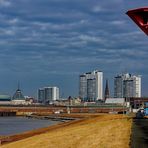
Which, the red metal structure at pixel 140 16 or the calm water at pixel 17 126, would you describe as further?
the calm water at pixel 17 126

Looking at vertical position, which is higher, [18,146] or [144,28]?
[144,28]

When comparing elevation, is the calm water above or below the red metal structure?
below

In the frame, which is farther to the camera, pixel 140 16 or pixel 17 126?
pixel 17 126

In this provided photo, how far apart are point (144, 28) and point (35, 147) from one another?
42.8 ft

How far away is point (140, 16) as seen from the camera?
3103 centimetres

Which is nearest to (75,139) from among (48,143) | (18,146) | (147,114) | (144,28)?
(48,143)

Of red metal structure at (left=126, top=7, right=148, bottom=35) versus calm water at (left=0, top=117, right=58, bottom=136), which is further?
calm water at (left=0, top=117, right=58, bottom=136)

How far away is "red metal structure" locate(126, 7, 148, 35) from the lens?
3072 cm

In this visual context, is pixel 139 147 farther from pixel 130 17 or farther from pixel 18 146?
pixel 18 146

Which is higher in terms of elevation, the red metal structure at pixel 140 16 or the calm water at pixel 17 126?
the red metal structure at pixel 140 16

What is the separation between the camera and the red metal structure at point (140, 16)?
101 feet

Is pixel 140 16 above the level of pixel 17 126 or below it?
above

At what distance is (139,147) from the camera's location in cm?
3120

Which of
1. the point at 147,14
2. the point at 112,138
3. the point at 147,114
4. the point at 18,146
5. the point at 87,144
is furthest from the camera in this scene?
the point at 147,114
